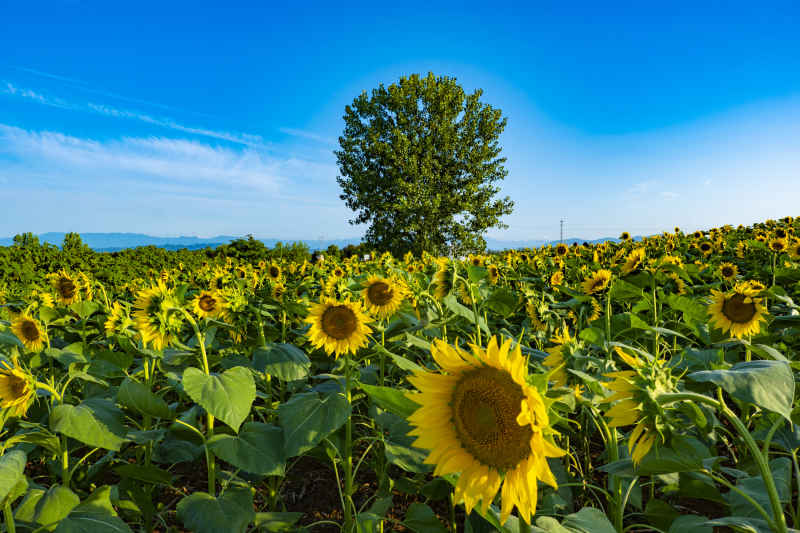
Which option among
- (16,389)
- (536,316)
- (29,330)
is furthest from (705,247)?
(29,330)

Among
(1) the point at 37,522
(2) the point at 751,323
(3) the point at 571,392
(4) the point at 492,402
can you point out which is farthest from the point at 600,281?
(1) the point at 37,522

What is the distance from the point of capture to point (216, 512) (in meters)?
1.66

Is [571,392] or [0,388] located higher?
[571,392]

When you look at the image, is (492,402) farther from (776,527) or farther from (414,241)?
(414,241)

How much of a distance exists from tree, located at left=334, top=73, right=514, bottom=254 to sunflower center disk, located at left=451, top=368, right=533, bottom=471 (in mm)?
26754

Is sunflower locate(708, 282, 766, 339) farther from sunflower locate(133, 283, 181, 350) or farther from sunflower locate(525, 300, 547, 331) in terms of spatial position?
sunflower locate(133, 283, 181, 350)

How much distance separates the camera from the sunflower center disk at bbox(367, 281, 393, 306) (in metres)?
2.87

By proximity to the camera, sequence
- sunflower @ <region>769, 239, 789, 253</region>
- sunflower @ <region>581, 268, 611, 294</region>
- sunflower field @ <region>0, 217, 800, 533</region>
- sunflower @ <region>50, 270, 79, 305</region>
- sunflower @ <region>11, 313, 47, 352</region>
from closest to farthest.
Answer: sunflower field @ <region>0, 217, 800, 533</region>
sunflower @ <region>11, 313, 47, 352</region>
sunflower @ <region>581, 268, 611, 294</region>
sunflower @ <region>50, 270, 79, 305</region>
sunflower @ <region>769, 239, 789, 253</region>

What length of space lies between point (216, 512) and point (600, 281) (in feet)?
10.8

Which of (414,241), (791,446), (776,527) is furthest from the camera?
(414,241)

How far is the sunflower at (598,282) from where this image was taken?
3434 mm

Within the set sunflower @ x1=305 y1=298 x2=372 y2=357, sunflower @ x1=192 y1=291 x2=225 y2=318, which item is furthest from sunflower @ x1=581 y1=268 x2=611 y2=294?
sunflower @ x1=192 y1=291 x2=225 y2=318

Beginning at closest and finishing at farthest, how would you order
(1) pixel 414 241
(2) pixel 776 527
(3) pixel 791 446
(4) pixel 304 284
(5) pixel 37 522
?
(2) pixel 776 527, (5) pixel 37 522, (3) pixel 791 446, (4) pixel 304 284, (1) pixel 414 241

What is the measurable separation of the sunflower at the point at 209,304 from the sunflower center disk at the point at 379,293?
1093 mm
